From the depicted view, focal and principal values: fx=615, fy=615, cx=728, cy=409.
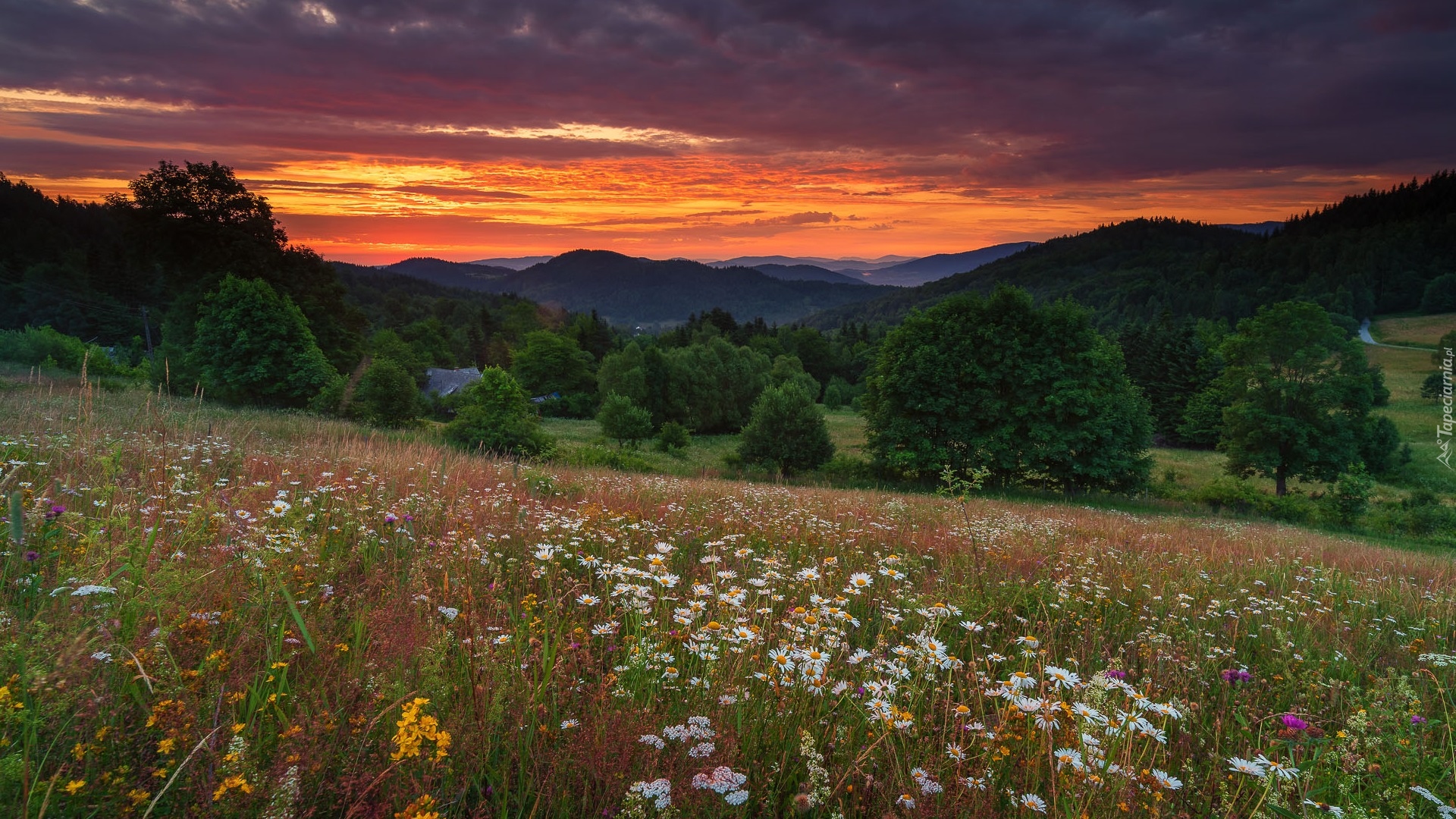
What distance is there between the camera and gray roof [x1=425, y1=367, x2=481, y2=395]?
76.2 meters

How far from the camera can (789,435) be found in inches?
1506

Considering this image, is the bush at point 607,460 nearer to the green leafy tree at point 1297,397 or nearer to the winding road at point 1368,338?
the green leafy tree at point 1297,397

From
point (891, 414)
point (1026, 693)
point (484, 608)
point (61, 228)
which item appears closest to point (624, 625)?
point (484, 608)

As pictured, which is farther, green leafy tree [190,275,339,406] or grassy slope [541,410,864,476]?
grassy slope [541,410,864,476]

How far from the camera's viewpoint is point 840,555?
5.70 metres

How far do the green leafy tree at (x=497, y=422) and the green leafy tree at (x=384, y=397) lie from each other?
342 cm

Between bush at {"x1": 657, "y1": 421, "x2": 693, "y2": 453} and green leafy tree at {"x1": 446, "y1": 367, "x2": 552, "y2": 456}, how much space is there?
891 inches

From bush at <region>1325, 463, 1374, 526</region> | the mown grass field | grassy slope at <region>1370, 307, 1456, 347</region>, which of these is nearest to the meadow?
bush at <region>1325, 463, 1374, 526</region>

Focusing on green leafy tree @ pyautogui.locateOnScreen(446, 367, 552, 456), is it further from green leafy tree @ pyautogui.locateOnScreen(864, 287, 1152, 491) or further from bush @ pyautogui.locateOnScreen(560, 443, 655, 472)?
green leafy tree @ pyautogui.locateOnScreen(864, 287, 1152, 491)

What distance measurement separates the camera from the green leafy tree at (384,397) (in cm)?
3012

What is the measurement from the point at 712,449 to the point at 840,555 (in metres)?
53.5

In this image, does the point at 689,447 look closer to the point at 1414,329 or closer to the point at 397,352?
the point at 397,352

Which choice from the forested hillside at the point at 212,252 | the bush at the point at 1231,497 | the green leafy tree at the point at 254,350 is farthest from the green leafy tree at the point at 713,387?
the bush at the point at 1231,497

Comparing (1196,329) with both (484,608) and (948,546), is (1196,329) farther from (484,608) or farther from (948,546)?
(484,608)
